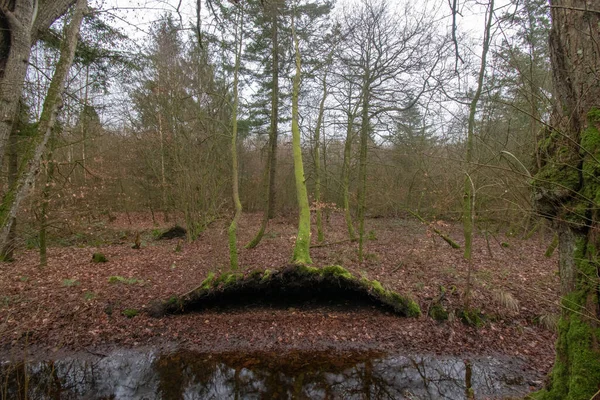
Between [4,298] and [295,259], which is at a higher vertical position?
[295,259]

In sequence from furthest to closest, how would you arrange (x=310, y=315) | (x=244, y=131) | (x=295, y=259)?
(x=244, y=131) → (x=295, y=259) → (x=310, y=315)

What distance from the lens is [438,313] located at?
5.43 meters

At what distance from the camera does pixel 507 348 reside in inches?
185

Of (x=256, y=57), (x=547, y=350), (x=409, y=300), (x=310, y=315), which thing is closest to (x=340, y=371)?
(x=310, y=315)

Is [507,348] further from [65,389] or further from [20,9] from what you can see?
[20,9]

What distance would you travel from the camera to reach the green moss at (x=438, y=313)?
5371mm

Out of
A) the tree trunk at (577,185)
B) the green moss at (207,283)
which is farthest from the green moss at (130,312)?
the tree trunk at (577,185)

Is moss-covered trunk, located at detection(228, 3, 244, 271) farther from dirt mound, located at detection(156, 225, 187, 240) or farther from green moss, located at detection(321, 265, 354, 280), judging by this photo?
dirt mound, located at detection(156, 225, 187, 240)

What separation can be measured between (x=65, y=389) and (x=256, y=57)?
11.4 metres

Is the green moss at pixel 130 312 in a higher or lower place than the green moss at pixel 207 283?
lower

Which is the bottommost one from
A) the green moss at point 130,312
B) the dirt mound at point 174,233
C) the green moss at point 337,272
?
the green moss at point 130,312

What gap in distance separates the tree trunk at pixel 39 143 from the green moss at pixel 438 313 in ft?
21.7

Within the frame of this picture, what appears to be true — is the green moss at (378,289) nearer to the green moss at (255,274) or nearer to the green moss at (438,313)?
the green moss at (438,313)

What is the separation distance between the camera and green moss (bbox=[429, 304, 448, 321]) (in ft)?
17.6
